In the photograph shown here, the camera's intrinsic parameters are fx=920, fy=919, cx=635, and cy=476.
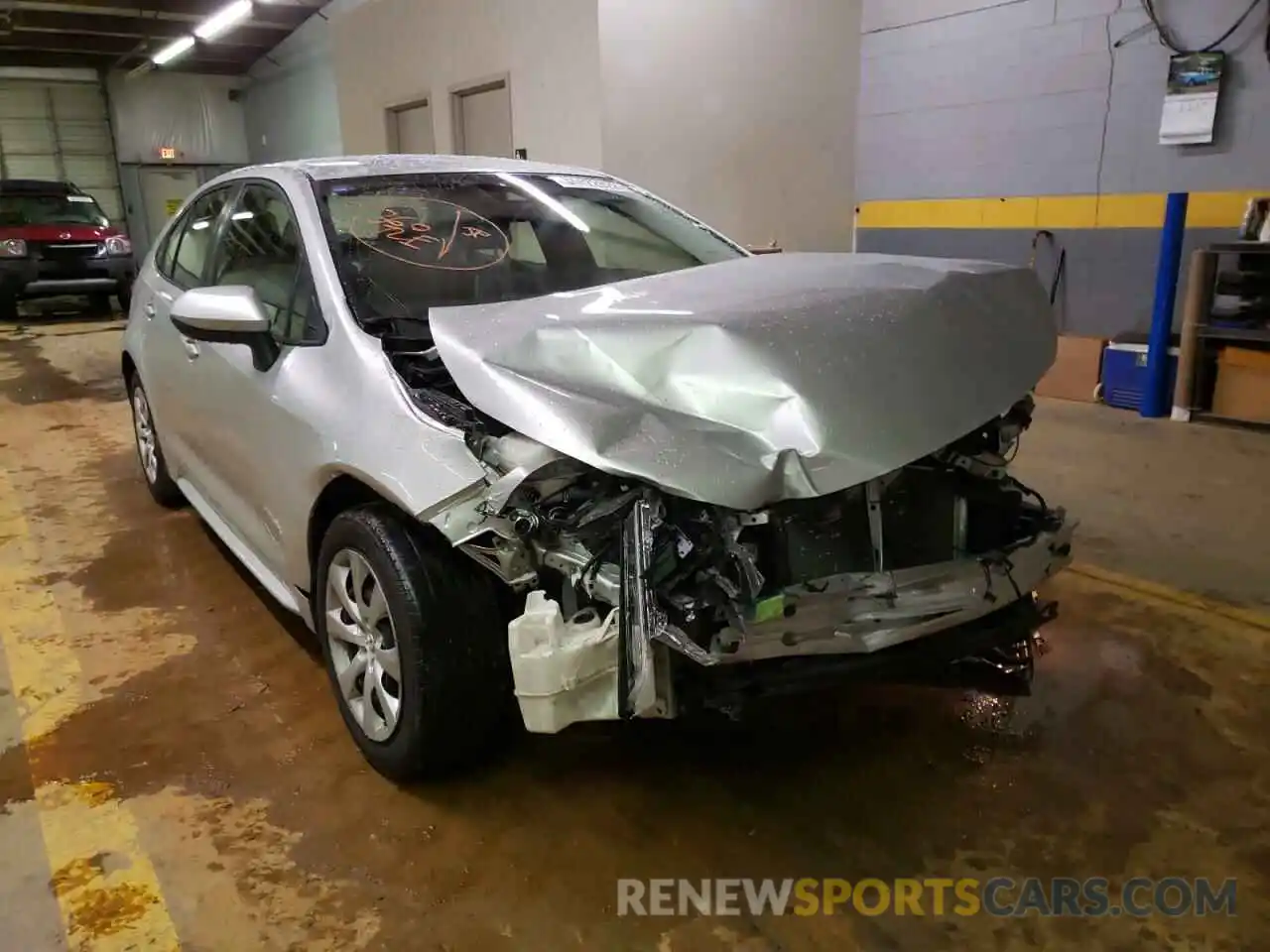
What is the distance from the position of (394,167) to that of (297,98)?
13.8m

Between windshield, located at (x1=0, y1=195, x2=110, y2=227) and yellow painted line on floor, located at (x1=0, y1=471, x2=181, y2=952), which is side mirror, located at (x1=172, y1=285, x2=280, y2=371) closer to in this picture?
yellow painted line on floor, located at (x1=0, y1=471, x2=181, y2=952)

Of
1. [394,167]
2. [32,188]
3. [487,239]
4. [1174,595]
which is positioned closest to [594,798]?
[487,239]

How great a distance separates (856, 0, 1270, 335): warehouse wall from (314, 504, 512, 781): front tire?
18.9 ft

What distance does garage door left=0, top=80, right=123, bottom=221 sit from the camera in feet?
50.9

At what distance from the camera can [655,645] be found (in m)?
1.70

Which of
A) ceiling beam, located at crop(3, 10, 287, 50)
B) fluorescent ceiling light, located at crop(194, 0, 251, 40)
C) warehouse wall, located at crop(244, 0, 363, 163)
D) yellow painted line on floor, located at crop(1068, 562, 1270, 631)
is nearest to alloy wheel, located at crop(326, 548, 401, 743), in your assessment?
yellow painted line on floor, located at crop(1068, 562, 1270, 631)

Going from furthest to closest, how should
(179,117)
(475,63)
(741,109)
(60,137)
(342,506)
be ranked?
1. (179,117)
2. (60,137)
3. (475,63)
4. (741,109)
5. (342,506)

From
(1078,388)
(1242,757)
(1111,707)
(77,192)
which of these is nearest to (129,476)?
(1111,707)

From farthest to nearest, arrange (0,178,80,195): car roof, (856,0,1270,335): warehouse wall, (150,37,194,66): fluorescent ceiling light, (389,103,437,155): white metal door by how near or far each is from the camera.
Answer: (150,37,194,66): fluorescent ceiling light
(0,178,80,195): car roof
(389,103,437,155): white metal door
(856,0,1270,335): warehouse wall

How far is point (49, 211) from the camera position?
11.6 m

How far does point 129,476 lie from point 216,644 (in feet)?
7.55

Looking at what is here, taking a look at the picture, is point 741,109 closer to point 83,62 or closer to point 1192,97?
point 1192,97

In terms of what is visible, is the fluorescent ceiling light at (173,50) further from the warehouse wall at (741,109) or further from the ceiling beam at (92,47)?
the warehouse wall at (741,109)
